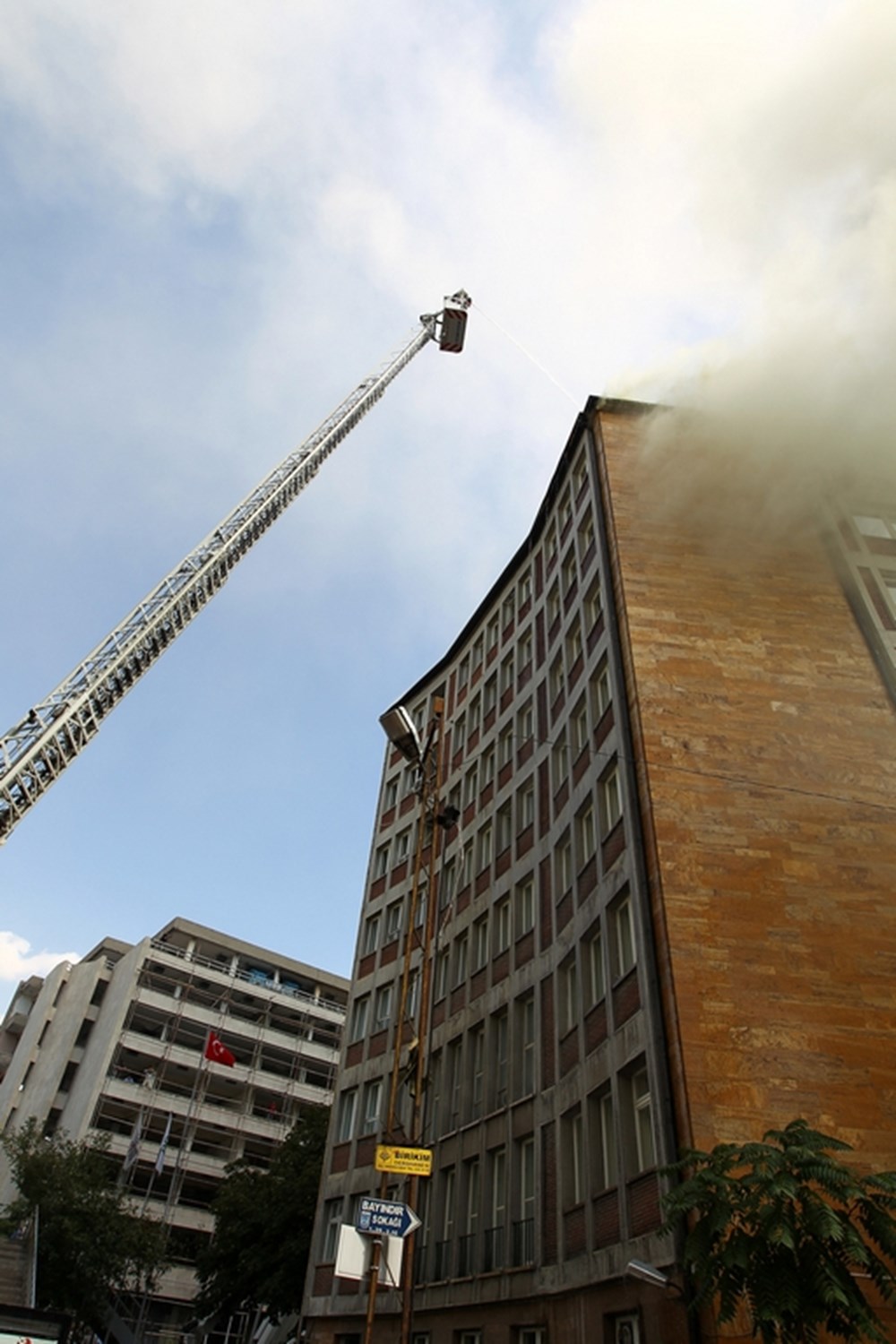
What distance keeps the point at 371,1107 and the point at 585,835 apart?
38.1 ft

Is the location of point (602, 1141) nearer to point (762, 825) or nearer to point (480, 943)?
point (762, 825)

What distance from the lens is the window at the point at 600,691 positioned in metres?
18.4

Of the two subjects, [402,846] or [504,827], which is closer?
[504,827]

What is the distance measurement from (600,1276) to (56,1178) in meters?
22.8

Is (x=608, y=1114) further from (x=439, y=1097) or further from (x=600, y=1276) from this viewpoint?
(x=439, y=1097)

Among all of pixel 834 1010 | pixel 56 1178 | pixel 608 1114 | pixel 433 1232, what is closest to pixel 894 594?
pixel 834 1010

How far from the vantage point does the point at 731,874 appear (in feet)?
44.7

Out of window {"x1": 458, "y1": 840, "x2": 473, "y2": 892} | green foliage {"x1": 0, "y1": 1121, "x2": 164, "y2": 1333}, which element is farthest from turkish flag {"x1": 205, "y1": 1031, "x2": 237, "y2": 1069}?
window {"x1": 458, "y1": 840, "x2": 473, "y2": 892}

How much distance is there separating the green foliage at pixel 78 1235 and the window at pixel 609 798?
22.0 m

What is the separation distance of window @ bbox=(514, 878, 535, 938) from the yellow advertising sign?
1005cm

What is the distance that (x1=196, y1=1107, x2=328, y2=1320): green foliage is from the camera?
79.9 ft

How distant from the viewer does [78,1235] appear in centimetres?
2650

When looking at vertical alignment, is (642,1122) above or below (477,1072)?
below

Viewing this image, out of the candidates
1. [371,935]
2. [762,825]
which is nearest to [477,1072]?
[371,935]
